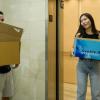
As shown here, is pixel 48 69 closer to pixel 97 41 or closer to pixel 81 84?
pixel 81 84

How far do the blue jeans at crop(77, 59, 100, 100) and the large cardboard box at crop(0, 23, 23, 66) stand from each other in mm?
930

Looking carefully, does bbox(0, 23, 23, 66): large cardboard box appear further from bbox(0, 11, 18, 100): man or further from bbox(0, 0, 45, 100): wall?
bbox(0, 0, 45, 100): wall

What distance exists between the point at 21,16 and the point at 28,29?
0.23 meters

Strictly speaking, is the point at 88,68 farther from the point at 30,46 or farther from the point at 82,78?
the point at 30,46

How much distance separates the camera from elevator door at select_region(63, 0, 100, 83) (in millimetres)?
5039

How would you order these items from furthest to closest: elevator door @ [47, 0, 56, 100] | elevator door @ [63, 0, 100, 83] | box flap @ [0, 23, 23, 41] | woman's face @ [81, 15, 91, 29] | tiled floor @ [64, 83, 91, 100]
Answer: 1. elevator door @ [63, 0, 100, 83]
2. tiled floor @ [64, 83, 91, 100]
3. elevator door @ [47, 0, 56, 100]
4. woman's face @ [81, 15, 91, 29]
5. box flap @ [0, 23, 23, 41]

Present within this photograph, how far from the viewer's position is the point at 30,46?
3.51m

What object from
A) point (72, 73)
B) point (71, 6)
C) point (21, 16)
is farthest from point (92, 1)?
point (21, 16)

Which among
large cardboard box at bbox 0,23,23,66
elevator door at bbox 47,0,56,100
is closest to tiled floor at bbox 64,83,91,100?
elevator door at bbox 47,0,56,100

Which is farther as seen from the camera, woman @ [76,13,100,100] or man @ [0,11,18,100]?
woman @ [76,13,100,100]

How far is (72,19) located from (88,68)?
234 cm

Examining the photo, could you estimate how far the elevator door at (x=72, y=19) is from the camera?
504 centimetres

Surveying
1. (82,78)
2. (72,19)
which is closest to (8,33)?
(82,78)

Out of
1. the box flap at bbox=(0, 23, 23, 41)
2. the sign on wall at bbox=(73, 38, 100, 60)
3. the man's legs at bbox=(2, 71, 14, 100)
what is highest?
the box flap at bbox=(0, 23, 23, 41)
